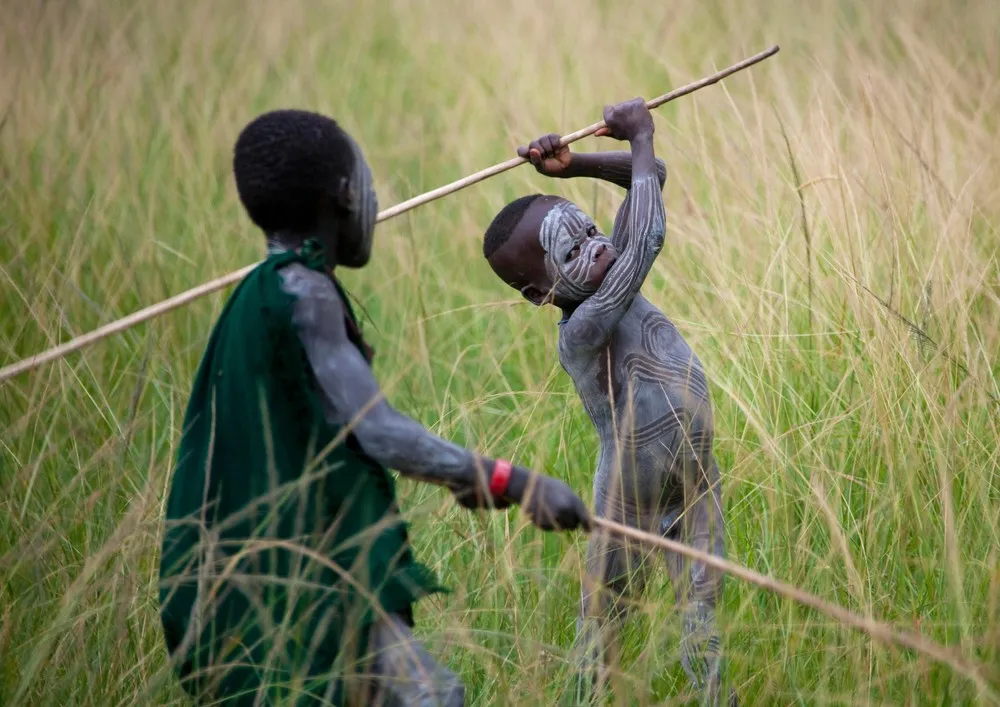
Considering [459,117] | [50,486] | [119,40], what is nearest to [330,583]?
[50,486]

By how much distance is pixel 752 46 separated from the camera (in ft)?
20.8

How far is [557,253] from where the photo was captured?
8.33 ft

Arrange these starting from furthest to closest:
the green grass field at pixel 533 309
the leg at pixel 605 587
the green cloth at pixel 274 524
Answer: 1. the green grass field at pixel 533 309
2. the leg at pixel 605 587
3. the green cloth at pixel 274 524

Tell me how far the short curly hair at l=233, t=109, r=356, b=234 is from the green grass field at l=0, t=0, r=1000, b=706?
0.38m

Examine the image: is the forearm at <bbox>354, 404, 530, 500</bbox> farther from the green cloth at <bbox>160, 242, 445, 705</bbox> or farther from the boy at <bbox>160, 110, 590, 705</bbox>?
the green cloth at <bbox>160, 242, 445, 705</bbox>

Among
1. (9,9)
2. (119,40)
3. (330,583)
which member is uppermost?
(9,9)

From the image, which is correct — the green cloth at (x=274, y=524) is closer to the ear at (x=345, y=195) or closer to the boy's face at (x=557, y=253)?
the ear at (x=345, y=195)

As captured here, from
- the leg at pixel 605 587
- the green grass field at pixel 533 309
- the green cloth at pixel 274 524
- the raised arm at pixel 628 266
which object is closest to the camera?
the green cloth at pixel 274 524

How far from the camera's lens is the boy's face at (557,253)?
8.27ft

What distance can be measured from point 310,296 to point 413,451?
1.03 feet

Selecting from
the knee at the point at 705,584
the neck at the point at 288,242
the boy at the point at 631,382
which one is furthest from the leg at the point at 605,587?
the neck at the point at 288,242

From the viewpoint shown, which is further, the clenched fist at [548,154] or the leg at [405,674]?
the clenched fist at [548,154]

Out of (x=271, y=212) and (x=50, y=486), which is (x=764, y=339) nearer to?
(x=271, y=212)

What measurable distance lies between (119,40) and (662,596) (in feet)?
14.9
